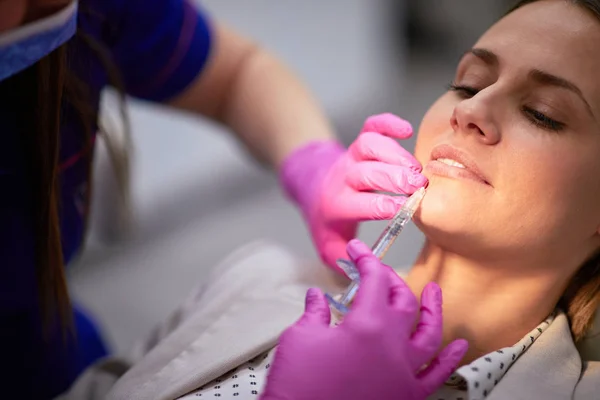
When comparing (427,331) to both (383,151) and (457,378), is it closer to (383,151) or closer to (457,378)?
(457,378)

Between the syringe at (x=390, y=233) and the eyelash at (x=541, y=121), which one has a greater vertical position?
the eyelash at (x=541, y=121)

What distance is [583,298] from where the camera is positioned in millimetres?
835

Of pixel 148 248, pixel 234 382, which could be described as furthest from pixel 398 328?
pixel 148 248

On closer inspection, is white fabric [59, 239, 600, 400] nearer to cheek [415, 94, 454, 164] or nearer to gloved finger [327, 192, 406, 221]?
gloved finger [327, 192, 406, 221]

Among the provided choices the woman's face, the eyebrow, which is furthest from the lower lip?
the eyebrow

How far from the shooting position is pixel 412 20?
260 centimetres

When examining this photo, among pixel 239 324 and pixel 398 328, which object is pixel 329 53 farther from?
pixel 398 328

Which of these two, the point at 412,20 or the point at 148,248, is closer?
the point at 148,248

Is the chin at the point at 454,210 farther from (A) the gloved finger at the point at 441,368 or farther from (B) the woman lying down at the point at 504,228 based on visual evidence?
(A) the gloved finger at the point at 441,368

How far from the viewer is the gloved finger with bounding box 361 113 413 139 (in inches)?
31.2

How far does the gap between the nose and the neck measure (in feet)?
0.42

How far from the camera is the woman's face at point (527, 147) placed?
0.71 meters

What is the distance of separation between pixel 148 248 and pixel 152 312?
0.81 feet

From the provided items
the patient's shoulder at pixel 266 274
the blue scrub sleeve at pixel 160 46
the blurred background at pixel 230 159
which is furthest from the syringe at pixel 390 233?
the blurred background at pixel 230 159
